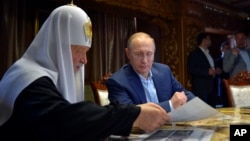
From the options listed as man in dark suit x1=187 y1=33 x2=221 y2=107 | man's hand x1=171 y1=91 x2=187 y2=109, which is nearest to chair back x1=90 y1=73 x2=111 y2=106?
man's hand x1=171 y1=91 x2=187 y2=109

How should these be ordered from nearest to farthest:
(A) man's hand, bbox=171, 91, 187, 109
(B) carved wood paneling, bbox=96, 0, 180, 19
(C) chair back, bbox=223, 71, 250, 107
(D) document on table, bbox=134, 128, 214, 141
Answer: (D) document on table, bbox=134, 128, 214, 141 < (A) man's hand, bbox=171, 91, 187, 109 < (C) chair back, bbox=223, 71, 250, 107 < (B) carved wood paneling, bbox=96, 0, 180, 19

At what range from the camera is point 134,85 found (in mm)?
1826

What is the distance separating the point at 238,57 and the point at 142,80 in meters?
2.65

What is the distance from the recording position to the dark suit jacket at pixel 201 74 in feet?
14.0

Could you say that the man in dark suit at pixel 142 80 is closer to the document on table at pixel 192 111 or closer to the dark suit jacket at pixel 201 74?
the document on table at pixel 192 111

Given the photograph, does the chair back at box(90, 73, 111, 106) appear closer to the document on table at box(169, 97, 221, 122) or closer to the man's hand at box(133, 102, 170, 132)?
the document on table at box(169, 97, 221, 122)

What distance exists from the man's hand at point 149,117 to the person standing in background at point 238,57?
334 cm

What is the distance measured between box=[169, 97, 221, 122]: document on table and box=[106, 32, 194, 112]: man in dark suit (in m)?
0.50

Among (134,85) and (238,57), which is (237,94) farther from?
(238,57)

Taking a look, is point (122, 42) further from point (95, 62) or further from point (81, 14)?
point (81, 14)

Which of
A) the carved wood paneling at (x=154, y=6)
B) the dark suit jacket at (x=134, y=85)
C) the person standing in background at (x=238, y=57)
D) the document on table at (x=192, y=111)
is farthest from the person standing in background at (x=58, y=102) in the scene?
the person standing in background at (x=238, y=57)

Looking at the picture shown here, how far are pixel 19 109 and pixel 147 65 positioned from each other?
114cm

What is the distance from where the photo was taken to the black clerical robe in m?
0.83

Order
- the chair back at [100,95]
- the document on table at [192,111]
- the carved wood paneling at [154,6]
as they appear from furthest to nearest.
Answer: the carved wood paneling at [154,6] < the chair back at [100,95] < the document on table at [192,111]
